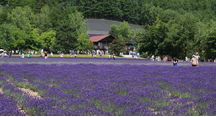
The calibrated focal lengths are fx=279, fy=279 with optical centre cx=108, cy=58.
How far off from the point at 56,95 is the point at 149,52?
57.9 m

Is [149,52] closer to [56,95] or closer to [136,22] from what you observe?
[56,95]

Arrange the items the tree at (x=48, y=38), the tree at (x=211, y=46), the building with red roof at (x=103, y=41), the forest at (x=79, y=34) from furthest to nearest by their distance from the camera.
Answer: the building with red roof at (x=103, y=41) → the tree at (x=48, y=38) → the forest at (x=79, y=34) → the tree at (x=211, y=46)

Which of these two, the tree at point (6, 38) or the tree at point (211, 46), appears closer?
the tree at point (211, 46)

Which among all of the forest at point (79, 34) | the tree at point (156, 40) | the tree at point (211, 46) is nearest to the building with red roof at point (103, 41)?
the forest at point (79, 34)

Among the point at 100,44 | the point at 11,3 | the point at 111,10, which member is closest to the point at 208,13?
the point at 111,10

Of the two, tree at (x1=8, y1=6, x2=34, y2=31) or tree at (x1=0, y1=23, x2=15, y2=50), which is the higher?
tree at (x1=8, y1=6, x2=34, y2=31)

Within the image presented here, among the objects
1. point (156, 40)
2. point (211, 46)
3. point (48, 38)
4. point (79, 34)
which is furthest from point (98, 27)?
point (211, 46)

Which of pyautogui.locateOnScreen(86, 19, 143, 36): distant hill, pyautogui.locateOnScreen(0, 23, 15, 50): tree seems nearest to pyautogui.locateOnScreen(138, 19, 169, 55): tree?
pyautogui.locateOnScreen(0, 23, 15, 50): tree

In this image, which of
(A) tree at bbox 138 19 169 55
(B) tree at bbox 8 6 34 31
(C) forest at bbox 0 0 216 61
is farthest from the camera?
(B) tree at bbox 8 6 34 31

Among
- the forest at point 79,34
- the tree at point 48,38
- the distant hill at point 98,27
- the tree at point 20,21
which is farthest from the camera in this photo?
the distant hill at point 98,27

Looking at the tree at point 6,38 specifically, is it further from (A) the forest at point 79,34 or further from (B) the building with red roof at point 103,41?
(B) the building with red roof at point 103,41

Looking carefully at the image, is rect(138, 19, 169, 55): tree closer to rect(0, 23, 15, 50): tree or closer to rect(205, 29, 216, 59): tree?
rect(205, 29, 216, 59): tree

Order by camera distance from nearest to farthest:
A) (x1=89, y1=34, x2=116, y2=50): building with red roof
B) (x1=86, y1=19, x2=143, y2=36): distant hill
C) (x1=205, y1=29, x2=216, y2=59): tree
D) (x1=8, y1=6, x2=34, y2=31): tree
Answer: (x1=205, y1=29, x2=216, y2=59): tree
(x1=8, y1=6, x2=34, y2=31): tree
(x1=89, y1=34, x2=116, y2=50): building with red roof
(x1=86, y1=19, x2=143, y2=36): distant hill

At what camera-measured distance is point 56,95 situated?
11258mm
